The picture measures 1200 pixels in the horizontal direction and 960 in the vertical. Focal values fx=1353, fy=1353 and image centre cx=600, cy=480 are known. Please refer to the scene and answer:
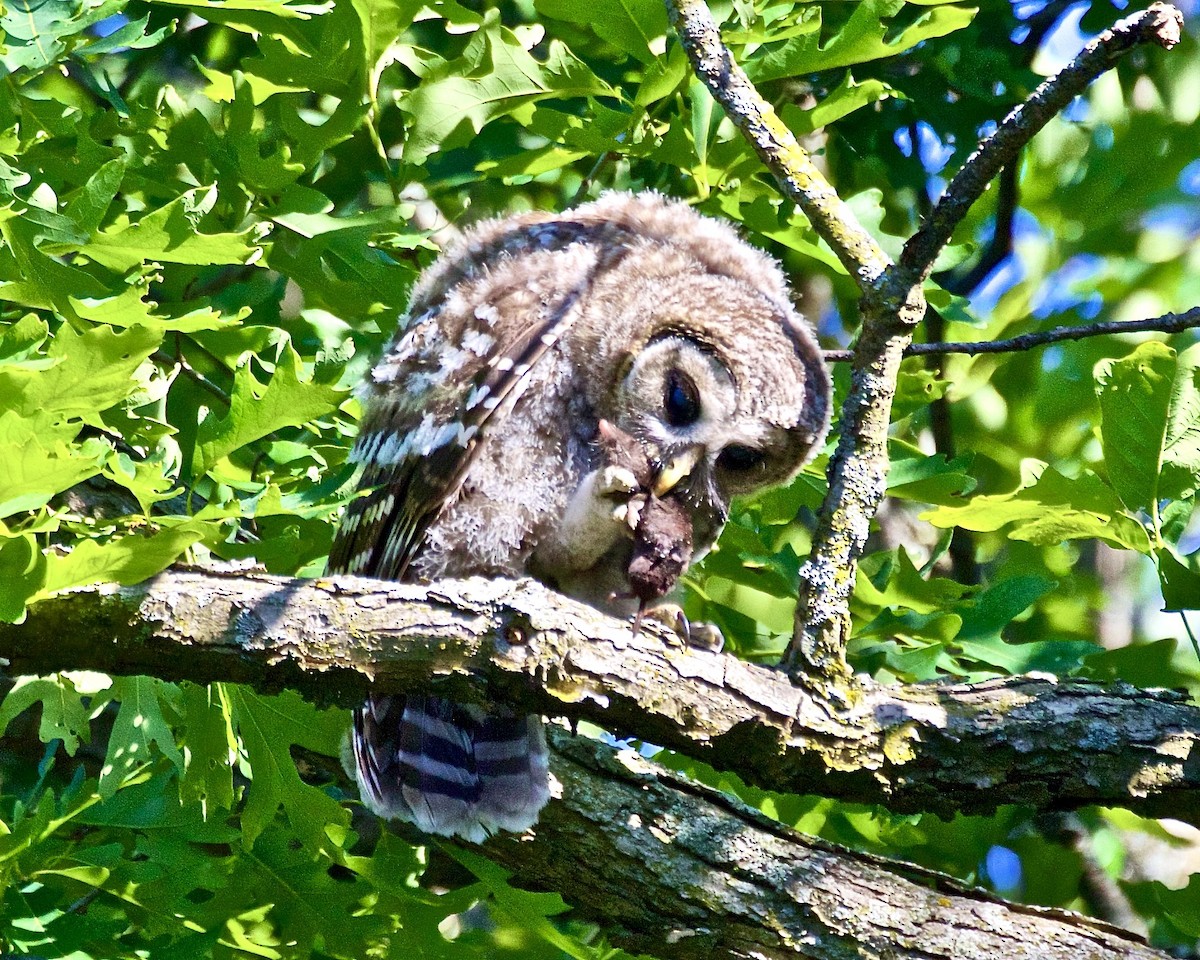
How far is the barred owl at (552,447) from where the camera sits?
8.25 feet

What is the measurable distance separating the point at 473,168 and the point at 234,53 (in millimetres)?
1026

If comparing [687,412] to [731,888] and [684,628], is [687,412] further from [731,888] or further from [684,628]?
[731,888]

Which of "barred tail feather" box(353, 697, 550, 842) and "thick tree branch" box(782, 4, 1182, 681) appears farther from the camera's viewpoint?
"barred tail feather" box(353, 697, 550, 842)

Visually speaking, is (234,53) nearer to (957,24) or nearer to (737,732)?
(957,24)

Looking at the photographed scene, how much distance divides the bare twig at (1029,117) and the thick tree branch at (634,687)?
0.71 m

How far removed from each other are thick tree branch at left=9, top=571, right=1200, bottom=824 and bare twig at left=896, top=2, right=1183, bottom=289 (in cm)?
71

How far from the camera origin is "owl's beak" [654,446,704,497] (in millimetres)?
2467

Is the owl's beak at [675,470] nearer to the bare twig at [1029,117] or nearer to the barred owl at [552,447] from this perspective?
the barred owl at [552,447]

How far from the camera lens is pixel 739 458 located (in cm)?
259

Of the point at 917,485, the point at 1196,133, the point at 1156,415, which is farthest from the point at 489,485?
the point at 1196,133

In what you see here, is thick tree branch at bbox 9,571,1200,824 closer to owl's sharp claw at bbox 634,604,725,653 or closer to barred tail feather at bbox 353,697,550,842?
owl's sharp claw at bbox 634,604,725,653

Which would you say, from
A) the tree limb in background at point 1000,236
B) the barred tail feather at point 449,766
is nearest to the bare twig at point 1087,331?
the barred tail feather at point 449,766

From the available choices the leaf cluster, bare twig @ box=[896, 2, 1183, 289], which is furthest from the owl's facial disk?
bare twig @ box=[896, 2, 1183, 289]

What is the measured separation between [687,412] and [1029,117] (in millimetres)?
835
